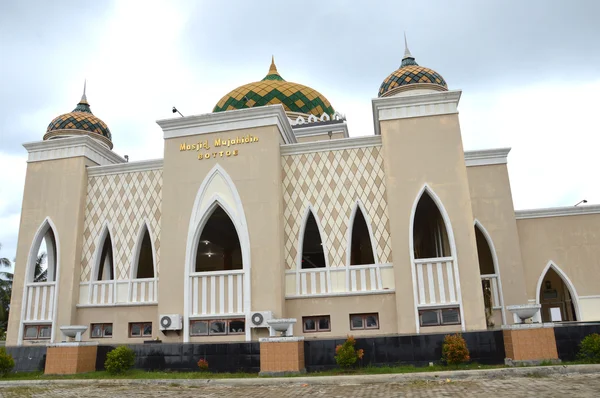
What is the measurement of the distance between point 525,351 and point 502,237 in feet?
21.4

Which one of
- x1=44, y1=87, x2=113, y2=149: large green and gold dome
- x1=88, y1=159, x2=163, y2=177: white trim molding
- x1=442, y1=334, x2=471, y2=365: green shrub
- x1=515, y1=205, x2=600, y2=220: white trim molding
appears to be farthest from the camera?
x1=44, y1=87, x2=113, y2=149: large green and gold dome

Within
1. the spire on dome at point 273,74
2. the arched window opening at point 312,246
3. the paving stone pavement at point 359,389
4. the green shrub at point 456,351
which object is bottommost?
the paving stone pavement at point 359,389

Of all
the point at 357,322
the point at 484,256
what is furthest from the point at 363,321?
the point at 484,256

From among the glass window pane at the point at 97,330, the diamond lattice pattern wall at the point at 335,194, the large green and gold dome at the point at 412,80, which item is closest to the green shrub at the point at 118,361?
the glass window pane at the point at 97,330

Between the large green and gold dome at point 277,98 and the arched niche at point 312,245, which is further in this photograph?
the large green and gold dome at point 277,98

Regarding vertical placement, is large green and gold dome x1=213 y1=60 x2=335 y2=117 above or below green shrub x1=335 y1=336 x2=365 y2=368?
above

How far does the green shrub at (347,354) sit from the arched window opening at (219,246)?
8587 millimetres

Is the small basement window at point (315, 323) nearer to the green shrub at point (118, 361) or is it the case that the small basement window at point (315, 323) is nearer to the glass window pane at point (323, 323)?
the glass window pane at point (323, 323)

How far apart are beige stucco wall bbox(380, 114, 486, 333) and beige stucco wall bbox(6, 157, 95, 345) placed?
32.4ft

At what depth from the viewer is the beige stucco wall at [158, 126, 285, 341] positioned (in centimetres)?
1404

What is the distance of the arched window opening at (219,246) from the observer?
19.9 metres

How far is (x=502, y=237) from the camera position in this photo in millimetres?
16547

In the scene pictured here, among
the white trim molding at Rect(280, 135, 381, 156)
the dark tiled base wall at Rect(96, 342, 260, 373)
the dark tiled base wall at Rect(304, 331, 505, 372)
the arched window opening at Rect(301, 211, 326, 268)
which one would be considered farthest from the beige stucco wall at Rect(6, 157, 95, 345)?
the dark tiled base wall at Rect(304, 331, 505, 372)

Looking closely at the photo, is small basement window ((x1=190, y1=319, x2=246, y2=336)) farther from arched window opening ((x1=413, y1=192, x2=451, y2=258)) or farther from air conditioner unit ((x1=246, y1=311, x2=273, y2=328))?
arched window opening ((x1=413, y1=192, x2=451, y2=258))
